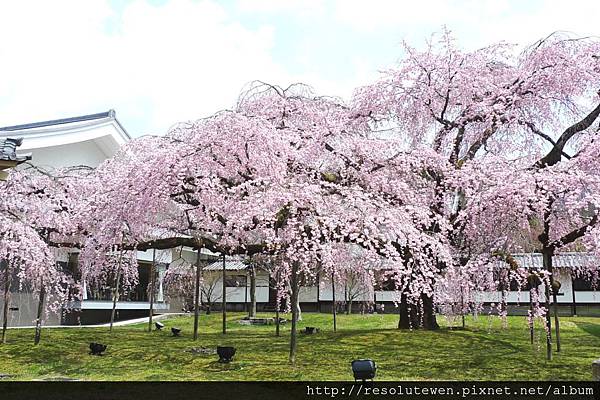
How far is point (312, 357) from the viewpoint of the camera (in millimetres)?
11102

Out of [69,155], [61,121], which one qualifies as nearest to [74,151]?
[69,155]

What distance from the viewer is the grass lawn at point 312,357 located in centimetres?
956

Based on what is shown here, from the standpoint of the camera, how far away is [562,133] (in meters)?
13.2

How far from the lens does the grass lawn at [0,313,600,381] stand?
9.56m

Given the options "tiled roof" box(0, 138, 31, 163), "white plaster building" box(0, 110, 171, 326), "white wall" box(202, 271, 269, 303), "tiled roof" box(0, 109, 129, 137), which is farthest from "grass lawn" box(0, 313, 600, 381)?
"white wall" box(202, 271, 269, 303)

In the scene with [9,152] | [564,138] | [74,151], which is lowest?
[9,152]

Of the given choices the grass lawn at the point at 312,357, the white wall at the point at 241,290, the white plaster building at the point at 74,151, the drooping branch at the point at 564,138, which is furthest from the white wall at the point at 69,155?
the drooping branch at the point at 564,138

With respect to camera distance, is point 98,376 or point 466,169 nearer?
point 98,376

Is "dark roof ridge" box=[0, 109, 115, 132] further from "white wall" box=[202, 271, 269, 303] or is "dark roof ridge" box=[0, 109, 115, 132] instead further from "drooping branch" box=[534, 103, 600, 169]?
"drooping branch" box=[534, 103, 600, 169]

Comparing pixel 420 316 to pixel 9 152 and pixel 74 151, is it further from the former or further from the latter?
pixel 74 151

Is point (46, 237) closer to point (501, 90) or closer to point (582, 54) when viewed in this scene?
point (501, 90)

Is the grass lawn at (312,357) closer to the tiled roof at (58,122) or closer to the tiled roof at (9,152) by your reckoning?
the tiled roof at (9,152)

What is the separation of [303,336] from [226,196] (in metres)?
5.23

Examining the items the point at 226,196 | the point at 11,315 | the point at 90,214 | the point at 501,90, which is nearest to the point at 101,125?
the point at 11,315
